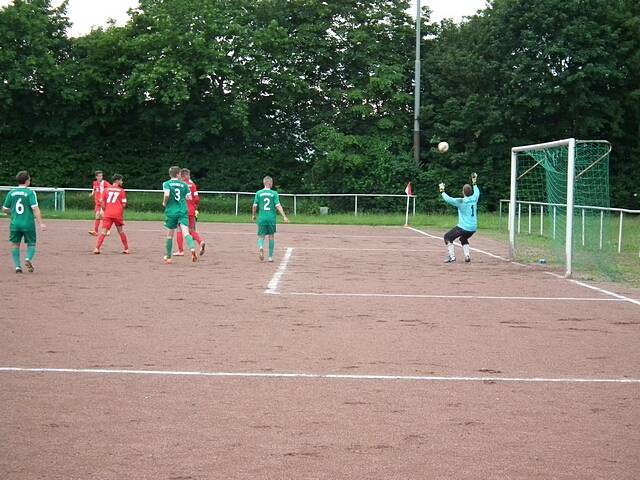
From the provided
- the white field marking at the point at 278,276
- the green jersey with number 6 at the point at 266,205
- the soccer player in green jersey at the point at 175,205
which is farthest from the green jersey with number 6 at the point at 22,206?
the green jersey with number 6 at the point at 266,205

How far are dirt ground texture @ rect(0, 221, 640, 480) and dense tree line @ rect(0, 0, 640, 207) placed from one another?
32025 mm

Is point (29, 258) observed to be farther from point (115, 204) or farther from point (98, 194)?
point (98, 194)

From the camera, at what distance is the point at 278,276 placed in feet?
53.9

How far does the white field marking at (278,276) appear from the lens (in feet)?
46.5

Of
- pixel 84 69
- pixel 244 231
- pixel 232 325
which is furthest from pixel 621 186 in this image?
pixel 232 325

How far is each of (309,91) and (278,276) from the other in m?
35.1

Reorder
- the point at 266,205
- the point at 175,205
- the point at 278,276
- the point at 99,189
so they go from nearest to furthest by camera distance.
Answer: the point at 278,276, the point at 175,205, the point at 266,205, the point at 99,189

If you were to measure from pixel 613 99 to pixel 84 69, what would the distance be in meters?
26.9

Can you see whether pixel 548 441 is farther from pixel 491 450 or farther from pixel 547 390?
pixel 547 390

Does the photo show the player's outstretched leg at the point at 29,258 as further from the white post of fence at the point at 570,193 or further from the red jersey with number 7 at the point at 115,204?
the white post of fence at the point at 570,193

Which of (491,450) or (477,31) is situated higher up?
(477,31)

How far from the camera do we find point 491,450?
5.88 metres

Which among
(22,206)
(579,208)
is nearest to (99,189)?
(22,206)

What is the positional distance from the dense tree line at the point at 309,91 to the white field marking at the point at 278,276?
26075mm
